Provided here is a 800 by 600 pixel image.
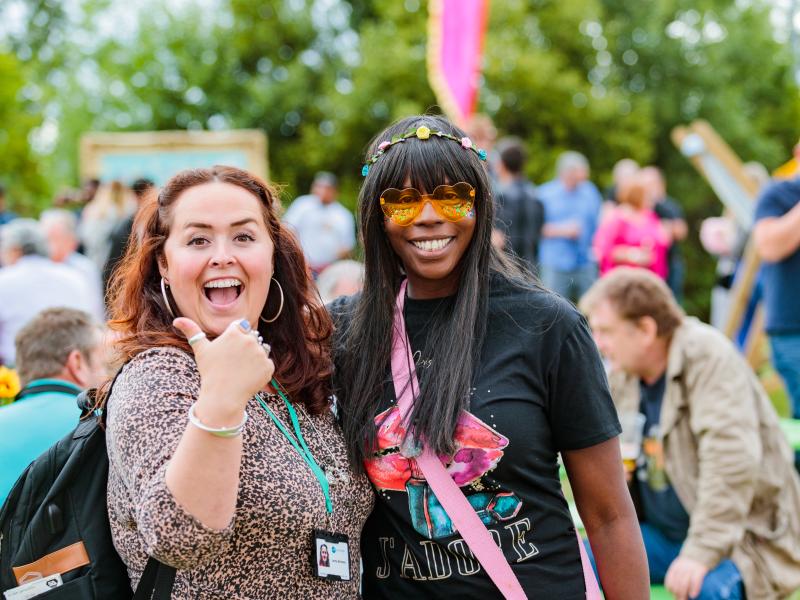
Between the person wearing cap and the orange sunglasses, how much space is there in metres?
8.43

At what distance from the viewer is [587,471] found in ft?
7.99

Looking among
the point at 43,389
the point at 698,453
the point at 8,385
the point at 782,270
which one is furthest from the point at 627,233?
the point at 43,389

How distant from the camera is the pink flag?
11773 mm

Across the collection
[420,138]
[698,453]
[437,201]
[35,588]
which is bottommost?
[698,453]

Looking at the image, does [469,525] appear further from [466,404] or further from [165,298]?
[165,298]

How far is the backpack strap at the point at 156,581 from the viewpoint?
2.09m

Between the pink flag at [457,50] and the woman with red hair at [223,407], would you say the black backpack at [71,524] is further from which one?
the pink flag at [457,50]

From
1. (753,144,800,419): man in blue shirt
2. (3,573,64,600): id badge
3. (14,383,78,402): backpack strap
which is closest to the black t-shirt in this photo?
(3,573,64,600): id badge

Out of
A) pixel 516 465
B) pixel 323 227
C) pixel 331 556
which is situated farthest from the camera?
pixel 323 227

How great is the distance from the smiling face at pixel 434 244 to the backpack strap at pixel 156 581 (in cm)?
100

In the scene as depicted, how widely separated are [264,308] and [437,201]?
22.9 inches

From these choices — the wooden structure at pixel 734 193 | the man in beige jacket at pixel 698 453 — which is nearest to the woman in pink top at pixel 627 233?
the wooden structure at pixel 734 193

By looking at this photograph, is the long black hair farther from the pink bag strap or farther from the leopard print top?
the leopard print top

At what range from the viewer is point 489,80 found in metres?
19.2
